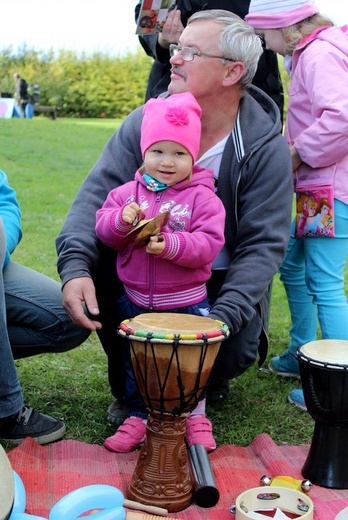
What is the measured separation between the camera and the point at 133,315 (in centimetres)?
316

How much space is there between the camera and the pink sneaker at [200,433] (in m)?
3.10

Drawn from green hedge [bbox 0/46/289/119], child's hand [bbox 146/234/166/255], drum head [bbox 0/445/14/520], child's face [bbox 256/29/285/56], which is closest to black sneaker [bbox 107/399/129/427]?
child's hand [bbox 146/234/166/255]

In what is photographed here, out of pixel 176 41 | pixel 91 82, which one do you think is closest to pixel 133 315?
pixel 176 41

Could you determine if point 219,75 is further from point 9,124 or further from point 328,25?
point 9,124

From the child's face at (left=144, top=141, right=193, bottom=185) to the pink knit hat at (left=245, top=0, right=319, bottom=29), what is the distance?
35.9 inches

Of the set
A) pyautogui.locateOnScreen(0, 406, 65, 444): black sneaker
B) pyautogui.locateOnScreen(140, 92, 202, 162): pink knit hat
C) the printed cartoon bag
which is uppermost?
pyautogui.locateOnScreen(140, 92, 202, 162): pink knit hat

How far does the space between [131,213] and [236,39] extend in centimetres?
91

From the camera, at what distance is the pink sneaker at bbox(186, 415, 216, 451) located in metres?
3.10

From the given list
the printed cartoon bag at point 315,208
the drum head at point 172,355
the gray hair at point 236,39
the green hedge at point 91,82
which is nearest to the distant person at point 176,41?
the printed cartoon bag at point 315,208

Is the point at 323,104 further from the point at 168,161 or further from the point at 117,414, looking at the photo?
the point at 117,414

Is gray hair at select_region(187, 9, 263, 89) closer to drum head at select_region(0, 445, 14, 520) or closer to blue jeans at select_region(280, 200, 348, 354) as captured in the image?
blue jeans at select_region(280, 200, 348, 354)

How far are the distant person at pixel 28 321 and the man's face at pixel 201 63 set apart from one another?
2.89ft

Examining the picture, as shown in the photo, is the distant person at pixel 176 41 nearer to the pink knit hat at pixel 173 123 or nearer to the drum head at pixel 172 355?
the pink knit hat at pixel 173 123

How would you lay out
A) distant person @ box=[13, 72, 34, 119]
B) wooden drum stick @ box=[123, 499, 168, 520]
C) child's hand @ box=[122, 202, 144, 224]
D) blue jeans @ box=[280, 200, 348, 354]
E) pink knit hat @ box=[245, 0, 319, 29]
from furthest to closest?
distant person @ box=[13, 72, 34, 119] < blue jeans @ box=[280, 200, 348, 354] < pink knit hat @ box=[245, 0, 319, 29] < child's hand @ box=[122, 202, 144, 224] < wooden drum stick @ box=[123, 499, 168, 520]
